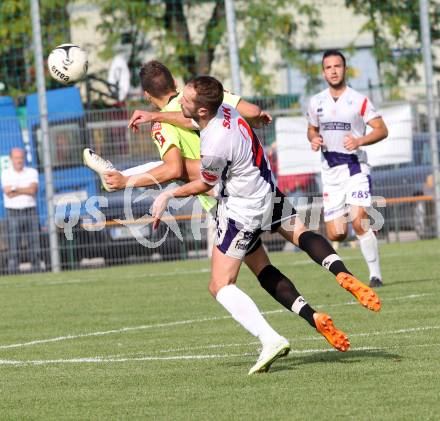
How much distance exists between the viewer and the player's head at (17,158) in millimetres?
19141

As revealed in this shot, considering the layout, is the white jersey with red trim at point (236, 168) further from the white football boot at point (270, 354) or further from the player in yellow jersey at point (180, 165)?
the white football boot at point (270, 354)

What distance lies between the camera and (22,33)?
2267 centimetres

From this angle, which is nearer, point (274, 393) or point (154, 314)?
point (274, 393)

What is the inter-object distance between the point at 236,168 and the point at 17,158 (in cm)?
1195

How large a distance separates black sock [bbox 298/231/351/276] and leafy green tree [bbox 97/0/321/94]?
1550 centimetres

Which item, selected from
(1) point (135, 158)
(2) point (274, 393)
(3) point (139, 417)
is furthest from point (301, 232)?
(1) point (135, 158)

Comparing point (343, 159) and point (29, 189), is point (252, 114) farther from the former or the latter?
point (29, 189)

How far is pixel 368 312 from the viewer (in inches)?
420

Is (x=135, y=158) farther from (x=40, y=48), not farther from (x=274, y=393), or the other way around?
(x=274, y=393)

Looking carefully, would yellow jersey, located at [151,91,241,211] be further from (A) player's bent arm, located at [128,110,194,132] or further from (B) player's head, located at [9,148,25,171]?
(B) player's head, located at [9,148,25,171]

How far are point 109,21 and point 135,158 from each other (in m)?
5.41

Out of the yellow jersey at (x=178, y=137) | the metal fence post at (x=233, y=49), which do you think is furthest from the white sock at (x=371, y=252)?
the metal fence post at (x=233, y=49)

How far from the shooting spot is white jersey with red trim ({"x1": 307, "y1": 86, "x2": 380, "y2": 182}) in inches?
509

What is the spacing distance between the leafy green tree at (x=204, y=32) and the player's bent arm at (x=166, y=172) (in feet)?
49.5
